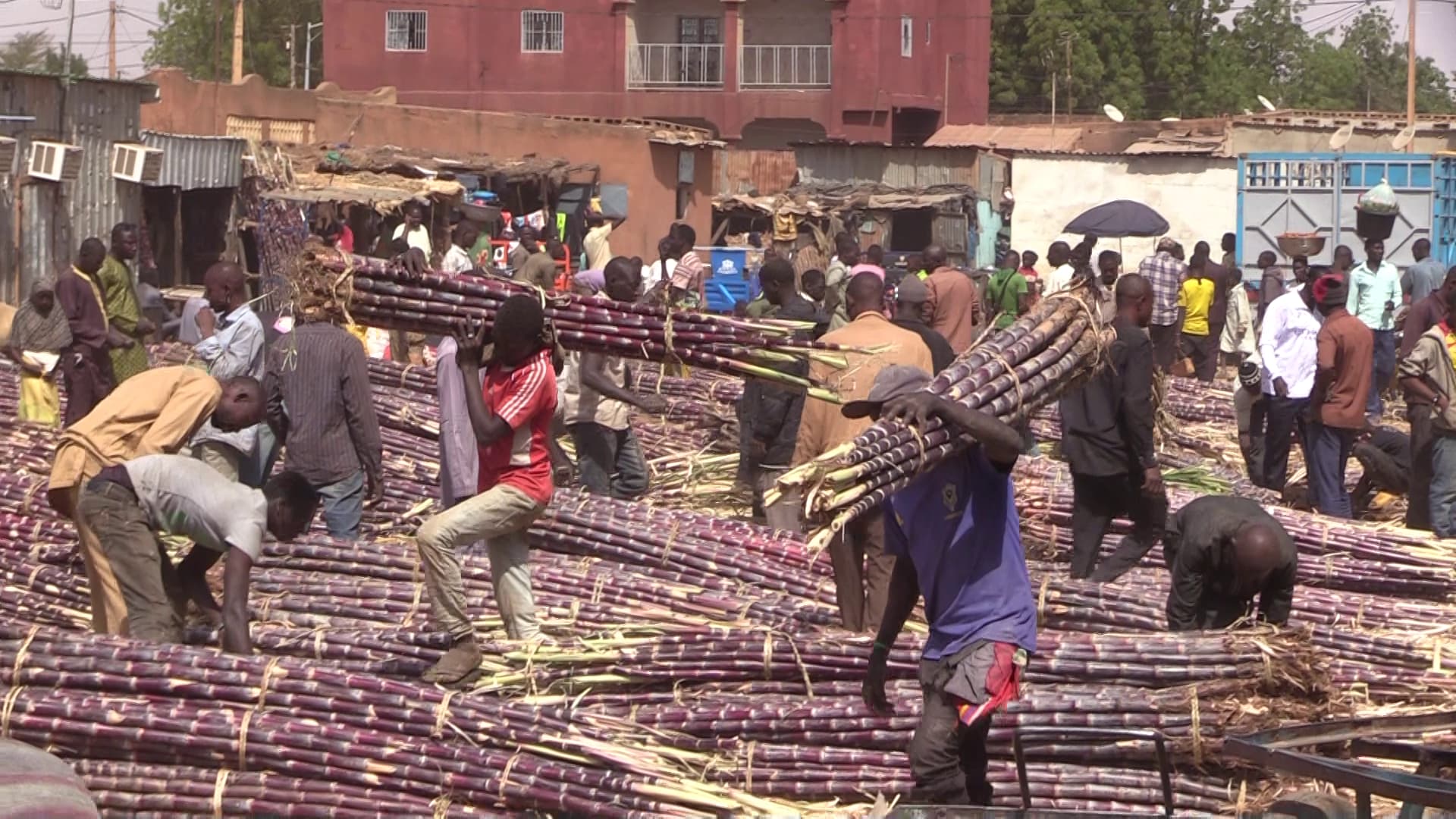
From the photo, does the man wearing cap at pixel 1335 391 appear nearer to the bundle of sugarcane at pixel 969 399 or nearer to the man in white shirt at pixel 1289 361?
the man in white shirt at pixel 1289 361

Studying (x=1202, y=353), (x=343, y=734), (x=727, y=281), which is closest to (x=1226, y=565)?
(x=343, y=734)

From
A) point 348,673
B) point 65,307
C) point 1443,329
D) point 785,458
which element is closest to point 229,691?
point 348,673

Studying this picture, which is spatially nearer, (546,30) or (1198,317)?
(1198,317)

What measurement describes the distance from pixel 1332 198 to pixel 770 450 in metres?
17.8

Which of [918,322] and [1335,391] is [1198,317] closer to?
[1335,391]

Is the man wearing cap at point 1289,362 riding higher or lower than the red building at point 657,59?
lower

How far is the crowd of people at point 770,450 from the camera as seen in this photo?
18.2ft

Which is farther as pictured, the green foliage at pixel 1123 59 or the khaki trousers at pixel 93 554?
the green foliage at pixel 1123 59

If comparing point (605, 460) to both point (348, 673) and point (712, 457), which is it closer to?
point (712, 457)

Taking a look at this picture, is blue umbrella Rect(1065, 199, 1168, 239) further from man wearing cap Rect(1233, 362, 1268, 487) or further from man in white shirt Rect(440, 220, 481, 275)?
man wearing cap Rect(1233, 362, 1268, 487)

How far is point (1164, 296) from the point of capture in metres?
17.0

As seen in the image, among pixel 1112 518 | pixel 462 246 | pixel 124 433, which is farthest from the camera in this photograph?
pixel 462 246

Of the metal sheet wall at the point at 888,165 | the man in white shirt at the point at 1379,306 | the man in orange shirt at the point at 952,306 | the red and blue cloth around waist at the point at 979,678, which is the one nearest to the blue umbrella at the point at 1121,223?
the man in white shirt at the point at 1379,306

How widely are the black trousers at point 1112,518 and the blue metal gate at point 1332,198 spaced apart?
57.7ft
